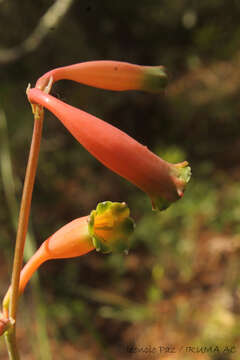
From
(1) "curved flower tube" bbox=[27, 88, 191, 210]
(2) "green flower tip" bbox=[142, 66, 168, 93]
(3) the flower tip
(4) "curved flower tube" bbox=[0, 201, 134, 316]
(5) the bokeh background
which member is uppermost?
(2) "green flower tip" bbox=[142, 66, 168, 93]

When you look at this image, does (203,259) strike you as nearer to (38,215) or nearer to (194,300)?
(194,300)

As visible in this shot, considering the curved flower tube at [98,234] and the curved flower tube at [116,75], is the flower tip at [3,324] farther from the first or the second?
the curved flower tube at [116,75]

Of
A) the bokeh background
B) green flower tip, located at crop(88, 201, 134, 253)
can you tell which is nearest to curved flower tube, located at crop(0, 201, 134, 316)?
green flower tip, located at crop(88, 201, 134, 253)

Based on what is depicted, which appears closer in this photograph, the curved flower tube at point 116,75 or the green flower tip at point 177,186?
the green flower tip at point 177,186

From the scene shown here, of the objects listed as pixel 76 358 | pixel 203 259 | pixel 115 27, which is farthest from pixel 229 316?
pixel 115 27

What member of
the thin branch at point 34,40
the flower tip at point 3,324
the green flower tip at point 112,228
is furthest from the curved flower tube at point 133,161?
the thin branch at point 34,40

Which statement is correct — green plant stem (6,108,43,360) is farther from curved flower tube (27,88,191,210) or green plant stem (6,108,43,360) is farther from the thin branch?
the thin branch

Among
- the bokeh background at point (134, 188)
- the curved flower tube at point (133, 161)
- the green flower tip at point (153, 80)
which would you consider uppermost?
the green flower tip at point (153, 80)
